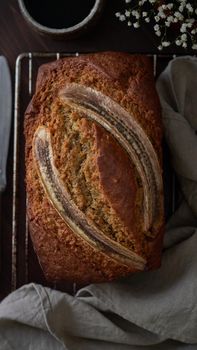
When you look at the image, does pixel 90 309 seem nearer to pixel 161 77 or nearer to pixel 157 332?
pixel 157 332

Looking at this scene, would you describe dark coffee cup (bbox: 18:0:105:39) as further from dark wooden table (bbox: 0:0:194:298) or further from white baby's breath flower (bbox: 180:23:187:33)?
white baby's breath flower (bbox: 180:23:187:33)

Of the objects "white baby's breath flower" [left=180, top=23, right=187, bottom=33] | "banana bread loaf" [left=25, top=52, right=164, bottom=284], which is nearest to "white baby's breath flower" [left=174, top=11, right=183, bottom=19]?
"white baby's breath flower" [left=180, top=23, right=187, bottom=33]

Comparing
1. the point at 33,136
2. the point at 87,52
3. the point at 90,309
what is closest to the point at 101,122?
the point at 33,136

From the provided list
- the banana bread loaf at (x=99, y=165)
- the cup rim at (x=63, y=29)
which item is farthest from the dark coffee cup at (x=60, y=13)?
the banana bread loaf at (x=99, y=165)

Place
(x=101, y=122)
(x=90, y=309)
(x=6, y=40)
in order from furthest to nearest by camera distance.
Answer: (x=6, y=40) → (x=90, y=309) → (x=101, y=122)

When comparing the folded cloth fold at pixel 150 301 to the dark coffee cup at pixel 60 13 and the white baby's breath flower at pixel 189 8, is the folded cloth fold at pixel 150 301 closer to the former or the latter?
the white baby's breath flower at pixel 189 8

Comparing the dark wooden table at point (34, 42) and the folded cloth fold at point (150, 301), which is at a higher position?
the dark wooden table at point (34, 42)
